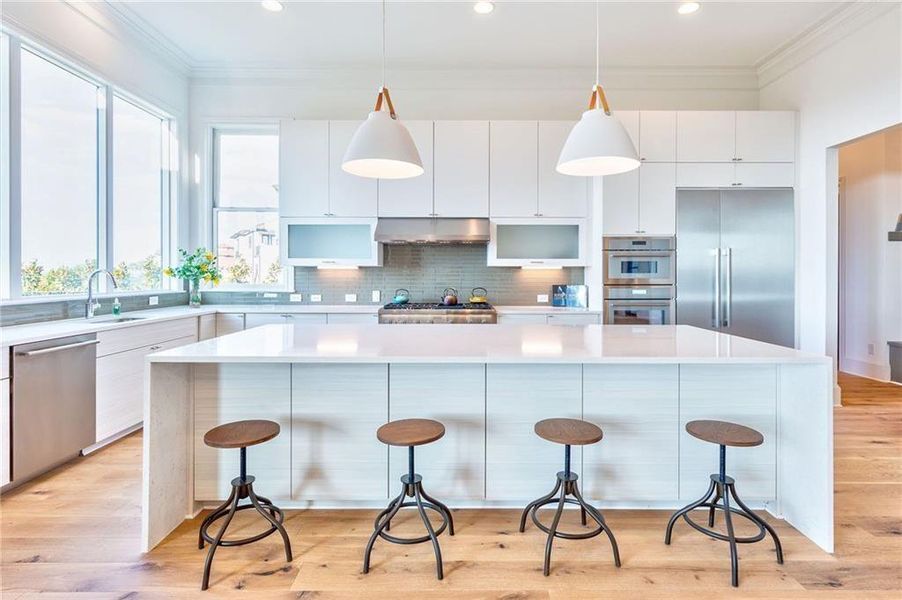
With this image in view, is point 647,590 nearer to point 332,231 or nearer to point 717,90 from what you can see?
point 332,231

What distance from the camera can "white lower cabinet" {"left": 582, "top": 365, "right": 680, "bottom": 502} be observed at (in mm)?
2178

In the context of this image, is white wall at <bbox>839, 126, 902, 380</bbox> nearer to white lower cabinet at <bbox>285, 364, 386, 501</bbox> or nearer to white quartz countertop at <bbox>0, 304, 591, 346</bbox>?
→ white quartz countertop at <bbox>0, 304, 591, 346</bbox>

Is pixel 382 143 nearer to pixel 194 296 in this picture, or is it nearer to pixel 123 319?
pixel 123 319

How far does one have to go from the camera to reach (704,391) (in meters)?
2.18

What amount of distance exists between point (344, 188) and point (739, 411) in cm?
375

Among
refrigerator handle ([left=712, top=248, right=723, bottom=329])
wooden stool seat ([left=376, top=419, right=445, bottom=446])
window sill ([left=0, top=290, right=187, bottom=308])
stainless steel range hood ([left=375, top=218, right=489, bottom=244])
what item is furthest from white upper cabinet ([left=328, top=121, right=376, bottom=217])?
refrigerator handle ([left=712, top=248, right=723, bottom=329])

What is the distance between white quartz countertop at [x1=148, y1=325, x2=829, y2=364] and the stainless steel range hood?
1750 millimetres

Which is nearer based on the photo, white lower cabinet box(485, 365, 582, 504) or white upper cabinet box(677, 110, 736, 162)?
white lower cabinet box(485, 365, 582, 504)

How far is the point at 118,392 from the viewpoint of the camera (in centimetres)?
310

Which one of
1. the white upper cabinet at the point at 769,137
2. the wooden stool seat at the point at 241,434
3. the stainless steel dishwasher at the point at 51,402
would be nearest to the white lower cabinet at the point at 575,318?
the white upper cabinet at the point at 769,137

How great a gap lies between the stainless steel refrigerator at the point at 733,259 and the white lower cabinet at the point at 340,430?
10.7 ft

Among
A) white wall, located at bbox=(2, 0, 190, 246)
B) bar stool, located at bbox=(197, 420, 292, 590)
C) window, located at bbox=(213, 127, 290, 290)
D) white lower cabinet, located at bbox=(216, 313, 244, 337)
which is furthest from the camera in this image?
window, located at bbox=(213, 127, 290, 290)

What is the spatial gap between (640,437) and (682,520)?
A: 455mm

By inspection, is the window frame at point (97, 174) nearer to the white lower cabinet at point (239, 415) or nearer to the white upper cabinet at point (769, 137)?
the white lower cabinet at point (239, 415)
